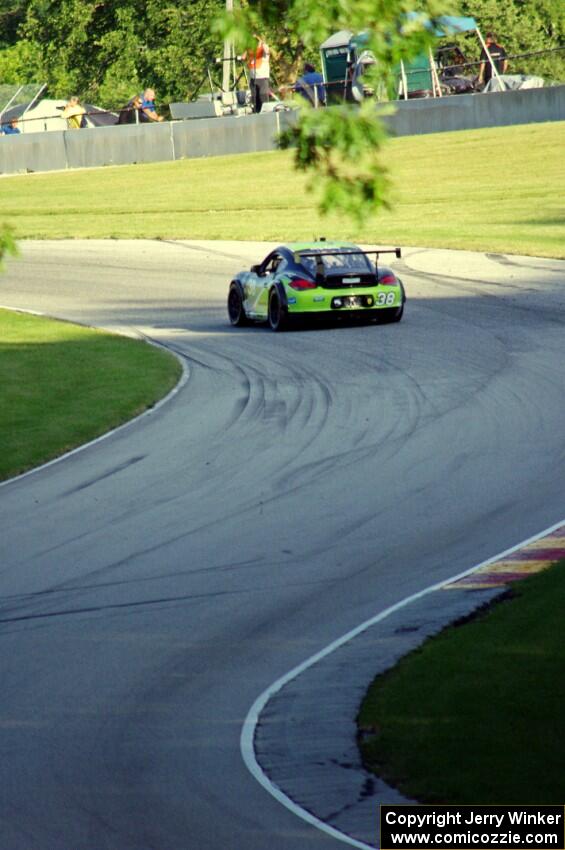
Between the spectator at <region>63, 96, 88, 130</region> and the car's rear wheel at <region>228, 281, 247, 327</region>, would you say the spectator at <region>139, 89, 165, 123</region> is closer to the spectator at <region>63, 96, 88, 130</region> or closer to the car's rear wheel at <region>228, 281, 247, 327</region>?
the spectator at <region>63, 96, 88, 130</region>

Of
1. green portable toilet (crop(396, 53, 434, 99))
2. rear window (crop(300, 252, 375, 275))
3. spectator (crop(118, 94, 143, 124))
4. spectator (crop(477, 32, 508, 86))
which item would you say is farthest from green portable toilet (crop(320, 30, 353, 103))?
rear window (crop(300, 252, 375, 275))

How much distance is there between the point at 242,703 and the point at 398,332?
13877 millimetres

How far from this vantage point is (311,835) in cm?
546

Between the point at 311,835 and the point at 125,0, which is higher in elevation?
the point at 125,0

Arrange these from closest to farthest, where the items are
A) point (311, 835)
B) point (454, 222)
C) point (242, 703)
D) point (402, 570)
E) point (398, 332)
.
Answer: point (311, 835)
point (242, 703)
point (402, 570)
point (398, 332)
point (454, 222)

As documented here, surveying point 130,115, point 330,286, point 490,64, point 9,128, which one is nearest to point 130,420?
point 330,286

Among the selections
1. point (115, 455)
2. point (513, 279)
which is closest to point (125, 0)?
point (513, 279)

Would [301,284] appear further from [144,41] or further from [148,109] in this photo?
[144,41]

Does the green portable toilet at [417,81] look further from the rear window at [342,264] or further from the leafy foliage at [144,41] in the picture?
the rear window at [342,264]

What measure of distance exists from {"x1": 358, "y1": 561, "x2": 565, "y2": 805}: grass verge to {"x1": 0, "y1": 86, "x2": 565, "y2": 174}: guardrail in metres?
43.3

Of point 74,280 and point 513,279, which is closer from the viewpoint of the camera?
point 513,279

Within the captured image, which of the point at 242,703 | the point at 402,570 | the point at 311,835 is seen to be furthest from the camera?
the point at 402,570

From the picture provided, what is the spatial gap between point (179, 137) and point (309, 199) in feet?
38.1

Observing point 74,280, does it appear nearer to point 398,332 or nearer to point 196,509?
point 398,332
